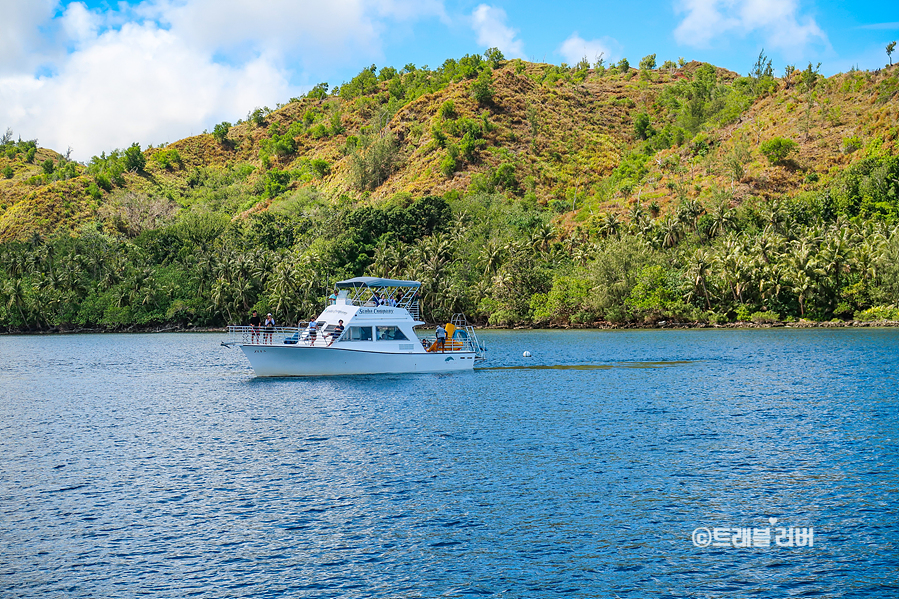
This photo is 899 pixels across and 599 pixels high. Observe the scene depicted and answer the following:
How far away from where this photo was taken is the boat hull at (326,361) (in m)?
48.7

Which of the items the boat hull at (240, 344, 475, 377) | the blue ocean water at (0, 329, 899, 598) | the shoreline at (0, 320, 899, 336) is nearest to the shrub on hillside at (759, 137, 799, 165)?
the shoreline at (0, 320, 899, 336)

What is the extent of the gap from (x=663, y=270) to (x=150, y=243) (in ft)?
374

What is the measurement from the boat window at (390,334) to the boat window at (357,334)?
83cm

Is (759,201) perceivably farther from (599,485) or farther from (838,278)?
(599,485)

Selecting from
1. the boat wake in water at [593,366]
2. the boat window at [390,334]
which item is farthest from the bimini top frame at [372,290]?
the boat wake in water at [593,366]

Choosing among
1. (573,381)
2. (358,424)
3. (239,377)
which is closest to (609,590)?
(358,424)

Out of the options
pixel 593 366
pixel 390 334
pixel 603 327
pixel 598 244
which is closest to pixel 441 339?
pixel 390 334

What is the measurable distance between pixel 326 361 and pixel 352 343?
2.14 m

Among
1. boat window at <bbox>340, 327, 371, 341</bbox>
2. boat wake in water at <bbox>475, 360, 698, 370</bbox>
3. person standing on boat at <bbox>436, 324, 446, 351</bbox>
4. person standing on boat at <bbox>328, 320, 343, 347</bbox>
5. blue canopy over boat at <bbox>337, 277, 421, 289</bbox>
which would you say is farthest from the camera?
boat wake in water at <bbox>475, 360, 698, 370</bbox>

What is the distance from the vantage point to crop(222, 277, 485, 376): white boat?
48969 mm

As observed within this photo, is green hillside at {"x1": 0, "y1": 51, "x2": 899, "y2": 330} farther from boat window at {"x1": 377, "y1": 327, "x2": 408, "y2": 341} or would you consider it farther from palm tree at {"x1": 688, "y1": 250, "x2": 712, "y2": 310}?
boat window at {"x1": 377, "y1": 327, "x2": 408, "y2": 341}

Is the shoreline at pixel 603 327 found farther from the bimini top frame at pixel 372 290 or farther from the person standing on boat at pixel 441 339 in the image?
the bimini top frame at pixel 372 290

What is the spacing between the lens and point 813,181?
476ft

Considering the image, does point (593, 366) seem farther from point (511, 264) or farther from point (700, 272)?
point (511, 264)
